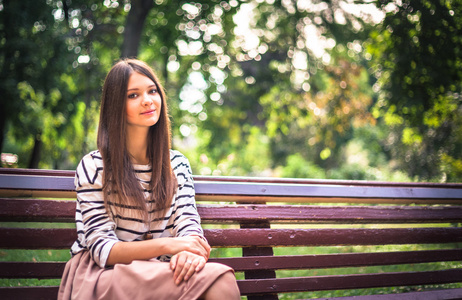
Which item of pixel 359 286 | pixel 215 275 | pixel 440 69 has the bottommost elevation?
pixel 359 286

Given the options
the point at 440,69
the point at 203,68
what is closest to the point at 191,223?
the point at 440,69

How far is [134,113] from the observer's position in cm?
234

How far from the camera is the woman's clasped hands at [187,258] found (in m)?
1.94

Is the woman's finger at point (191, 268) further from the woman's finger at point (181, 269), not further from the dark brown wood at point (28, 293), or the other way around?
the dark brown wood at point (28, 293)

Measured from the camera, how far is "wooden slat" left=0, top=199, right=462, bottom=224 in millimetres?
2373

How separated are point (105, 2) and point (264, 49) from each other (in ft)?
16.3

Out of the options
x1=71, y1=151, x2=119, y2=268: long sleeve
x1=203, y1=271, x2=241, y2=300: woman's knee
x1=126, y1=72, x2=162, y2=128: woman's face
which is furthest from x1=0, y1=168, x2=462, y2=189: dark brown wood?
x1=203, y1=271, x2=241, y2=300: woman's knee

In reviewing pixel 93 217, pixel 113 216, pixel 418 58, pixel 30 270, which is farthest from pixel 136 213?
pixel 418 58

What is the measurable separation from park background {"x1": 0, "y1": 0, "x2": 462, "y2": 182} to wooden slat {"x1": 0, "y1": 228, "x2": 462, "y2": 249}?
10.7 ft

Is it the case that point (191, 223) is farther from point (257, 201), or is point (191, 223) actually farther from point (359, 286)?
point (359, 286)

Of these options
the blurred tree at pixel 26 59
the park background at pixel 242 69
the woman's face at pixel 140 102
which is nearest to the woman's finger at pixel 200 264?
the woman's face at pixel 140 102

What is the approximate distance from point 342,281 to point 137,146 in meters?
1.69

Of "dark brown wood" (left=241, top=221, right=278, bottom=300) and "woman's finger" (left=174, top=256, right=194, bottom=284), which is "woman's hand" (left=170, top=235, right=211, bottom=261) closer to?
"woman's finger" (left=174, top=256, right=194, bottom=284)

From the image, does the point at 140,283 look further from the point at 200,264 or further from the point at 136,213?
the point at 136,213
